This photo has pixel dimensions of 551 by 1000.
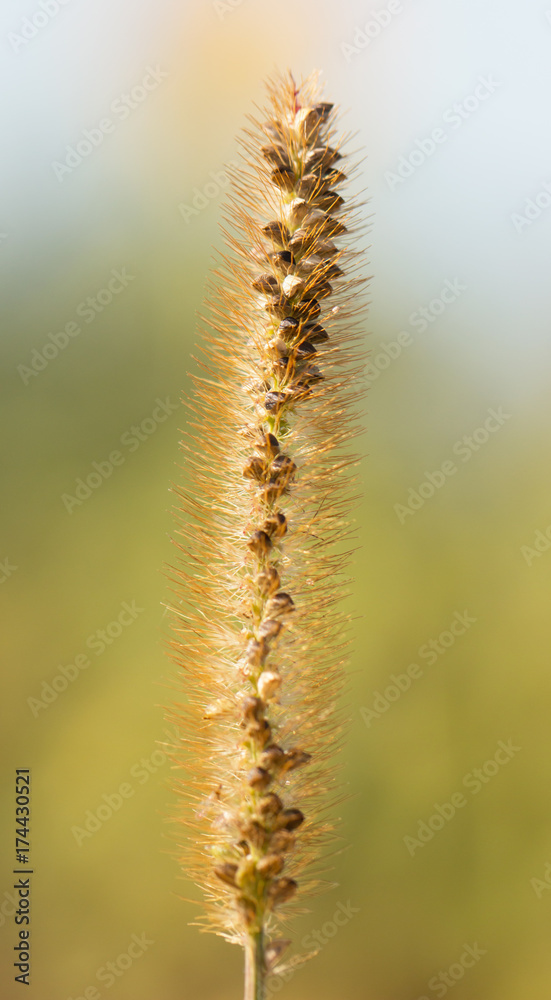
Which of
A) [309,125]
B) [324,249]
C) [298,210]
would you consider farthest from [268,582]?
[309,125]

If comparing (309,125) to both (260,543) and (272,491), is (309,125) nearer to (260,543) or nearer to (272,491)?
(272,491)

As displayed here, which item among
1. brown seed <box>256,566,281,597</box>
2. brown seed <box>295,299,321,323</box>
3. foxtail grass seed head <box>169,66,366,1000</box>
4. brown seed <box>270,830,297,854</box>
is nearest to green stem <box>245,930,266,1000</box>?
foxtail grass seed head <box>169,66,366,1000</box>

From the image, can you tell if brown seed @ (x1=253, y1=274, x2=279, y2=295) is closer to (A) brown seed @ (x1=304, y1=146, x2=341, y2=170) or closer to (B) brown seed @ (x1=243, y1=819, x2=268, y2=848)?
(A) brown seed @ (x1=304, y1=146, x2=341, y2=170)

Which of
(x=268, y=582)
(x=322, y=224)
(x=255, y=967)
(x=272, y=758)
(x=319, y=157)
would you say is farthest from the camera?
(x=319, y=157)

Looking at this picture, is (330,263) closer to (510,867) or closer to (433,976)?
(510,867)

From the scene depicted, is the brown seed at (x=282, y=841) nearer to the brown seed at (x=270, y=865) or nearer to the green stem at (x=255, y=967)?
the brown seed at (x=270, y=865)

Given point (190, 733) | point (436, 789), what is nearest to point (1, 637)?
point (436, 789)
